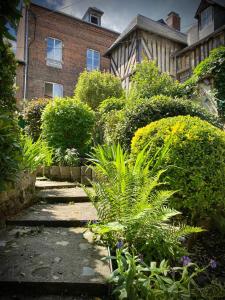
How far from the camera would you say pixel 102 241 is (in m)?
2.75

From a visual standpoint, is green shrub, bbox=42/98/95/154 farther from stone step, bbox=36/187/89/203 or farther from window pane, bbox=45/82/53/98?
window pane, bbox=45/82/53/98

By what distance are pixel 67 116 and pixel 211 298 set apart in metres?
5.55

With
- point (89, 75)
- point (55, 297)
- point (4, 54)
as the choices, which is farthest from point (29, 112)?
point (55, 297)

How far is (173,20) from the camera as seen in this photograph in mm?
19734

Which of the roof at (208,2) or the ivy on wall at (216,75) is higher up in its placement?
the roof at (208,2)

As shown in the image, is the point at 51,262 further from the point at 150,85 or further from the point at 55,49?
the point at 55,49

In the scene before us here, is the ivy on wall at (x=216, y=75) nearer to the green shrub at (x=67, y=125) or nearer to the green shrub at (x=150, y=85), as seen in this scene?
the green shrub at (x=150, y=85)

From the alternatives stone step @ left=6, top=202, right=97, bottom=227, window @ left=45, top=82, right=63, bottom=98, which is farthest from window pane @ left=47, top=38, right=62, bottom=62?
stone step @ left=6, top=202, right=97, bottom=227

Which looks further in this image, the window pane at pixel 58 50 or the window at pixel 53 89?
the window pane at pixel 58 50

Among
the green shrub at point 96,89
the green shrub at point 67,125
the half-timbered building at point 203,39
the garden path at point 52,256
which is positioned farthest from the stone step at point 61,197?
the half-timbered building at point 203,39

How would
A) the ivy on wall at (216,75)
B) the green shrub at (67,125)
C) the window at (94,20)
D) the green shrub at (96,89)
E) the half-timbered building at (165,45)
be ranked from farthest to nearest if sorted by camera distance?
the window at (94,20)
the half-timbered building at (165,45)
the green shrub at (96,89)
the ivy on wall at (216,75)
the green shrub at (67,125)

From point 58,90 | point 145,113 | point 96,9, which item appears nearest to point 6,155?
point 145,113

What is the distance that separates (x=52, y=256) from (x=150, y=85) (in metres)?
Result: 7.82

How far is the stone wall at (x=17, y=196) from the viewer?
3.23 meters
